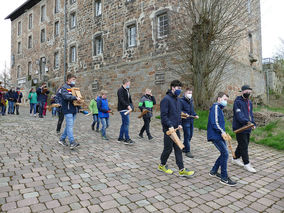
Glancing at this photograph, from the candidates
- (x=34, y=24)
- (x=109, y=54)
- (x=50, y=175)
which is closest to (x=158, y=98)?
(x=109, y=54)

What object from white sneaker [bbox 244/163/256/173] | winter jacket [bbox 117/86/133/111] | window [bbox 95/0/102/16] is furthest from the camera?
window [bbox 95/0/102/16]

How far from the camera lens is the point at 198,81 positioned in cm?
1065

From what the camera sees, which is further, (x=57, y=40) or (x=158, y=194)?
(x=57, y=40)

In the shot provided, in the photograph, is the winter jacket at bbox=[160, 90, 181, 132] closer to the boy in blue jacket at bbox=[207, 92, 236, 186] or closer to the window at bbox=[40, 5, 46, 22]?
the boy in blue jacket at bbox=[207, 92, 236, 186]

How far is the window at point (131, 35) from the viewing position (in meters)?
15.8

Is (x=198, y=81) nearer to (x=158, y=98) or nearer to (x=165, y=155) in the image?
(x=158, y=98)

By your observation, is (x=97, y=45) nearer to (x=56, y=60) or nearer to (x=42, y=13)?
(x=56, y=60)

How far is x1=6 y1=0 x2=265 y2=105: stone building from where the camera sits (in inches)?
545

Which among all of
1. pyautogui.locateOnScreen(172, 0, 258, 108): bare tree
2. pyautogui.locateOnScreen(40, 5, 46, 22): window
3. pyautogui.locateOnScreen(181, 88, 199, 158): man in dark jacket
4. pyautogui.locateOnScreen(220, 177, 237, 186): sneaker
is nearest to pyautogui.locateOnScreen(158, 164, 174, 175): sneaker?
pyautogui.locateOnScreen(220, 177, 237, 186): sneaker

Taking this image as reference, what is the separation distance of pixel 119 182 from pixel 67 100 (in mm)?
2582

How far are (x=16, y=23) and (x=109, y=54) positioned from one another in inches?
890

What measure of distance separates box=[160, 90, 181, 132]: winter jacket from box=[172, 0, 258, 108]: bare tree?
663 centimetres

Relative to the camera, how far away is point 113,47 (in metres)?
17.1

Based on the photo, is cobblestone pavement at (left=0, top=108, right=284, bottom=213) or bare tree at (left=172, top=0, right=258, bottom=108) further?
bare tree at (left=172, top=0, right=258, bottom=108)
